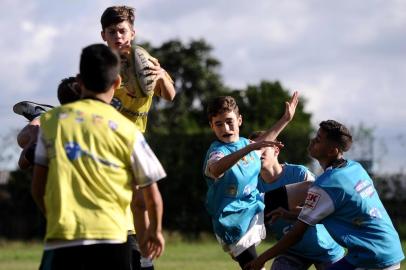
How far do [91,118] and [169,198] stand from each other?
2261 cm

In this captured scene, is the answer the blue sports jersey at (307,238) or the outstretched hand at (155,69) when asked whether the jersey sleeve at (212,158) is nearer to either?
the blue sports jersey at (307,238)

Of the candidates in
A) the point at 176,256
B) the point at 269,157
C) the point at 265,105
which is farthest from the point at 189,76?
the point at 269,157

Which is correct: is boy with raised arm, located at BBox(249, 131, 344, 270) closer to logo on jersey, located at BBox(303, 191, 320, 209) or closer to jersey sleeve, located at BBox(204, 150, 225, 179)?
jersey sleeve, located at BBox(204, 150, 225, 179)

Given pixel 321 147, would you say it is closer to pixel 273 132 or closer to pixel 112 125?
pixel 273 132

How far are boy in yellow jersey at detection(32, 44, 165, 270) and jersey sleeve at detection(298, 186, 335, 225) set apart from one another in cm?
191

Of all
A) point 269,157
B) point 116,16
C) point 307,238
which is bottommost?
point 307,238

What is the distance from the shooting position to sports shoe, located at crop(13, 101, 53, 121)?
25.9ft

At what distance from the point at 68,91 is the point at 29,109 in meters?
0.96

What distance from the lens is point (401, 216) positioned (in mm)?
27531

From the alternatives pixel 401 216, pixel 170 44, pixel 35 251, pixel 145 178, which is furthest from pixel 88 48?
pixel 170 44

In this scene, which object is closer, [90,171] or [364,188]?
[90,171]

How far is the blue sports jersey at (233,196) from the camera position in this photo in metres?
8.61

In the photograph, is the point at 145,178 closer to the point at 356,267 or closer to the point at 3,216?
the point at 356,267

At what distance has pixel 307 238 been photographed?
8.95m
